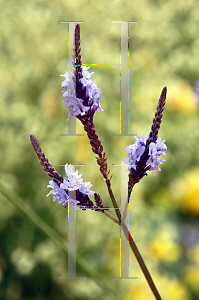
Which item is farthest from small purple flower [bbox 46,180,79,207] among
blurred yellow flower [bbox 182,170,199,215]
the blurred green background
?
blurred yellow flower [bbox 182,170,199,215]

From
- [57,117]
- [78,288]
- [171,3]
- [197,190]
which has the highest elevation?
[171,3]

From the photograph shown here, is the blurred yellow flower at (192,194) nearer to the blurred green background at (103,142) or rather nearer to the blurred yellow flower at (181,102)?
the blurred green background at (103,142)

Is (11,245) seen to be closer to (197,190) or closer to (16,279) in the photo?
(16,279)

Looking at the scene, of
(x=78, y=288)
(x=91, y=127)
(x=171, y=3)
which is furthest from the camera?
(x=171, y=3)

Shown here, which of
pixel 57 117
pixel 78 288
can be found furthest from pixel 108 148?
pixel 78 288

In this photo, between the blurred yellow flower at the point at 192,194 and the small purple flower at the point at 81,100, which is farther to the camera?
the blurred yellow flower at the point at 192,194

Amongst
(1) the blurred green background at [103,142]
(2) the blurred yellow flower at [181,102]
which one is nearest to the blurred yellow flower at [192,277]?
(1) the blurred green background at [103,142]

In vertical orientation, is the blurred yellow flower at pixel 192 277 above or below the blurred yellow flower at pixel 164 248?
below

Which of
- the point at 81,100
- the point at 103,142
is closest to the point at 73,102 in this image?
the point at 81,100
